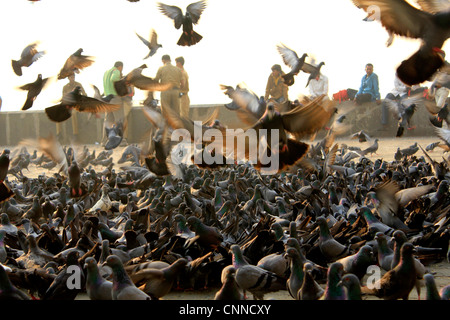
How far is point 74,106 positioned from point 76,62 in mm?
2018

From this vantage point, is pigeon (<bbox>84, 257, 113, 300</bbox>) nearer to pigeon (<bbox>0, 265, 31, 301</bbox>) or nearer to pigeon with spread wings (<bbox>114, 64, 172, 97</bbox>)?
pigeon (<bbox>0, 265, 31, 301</bbox>)

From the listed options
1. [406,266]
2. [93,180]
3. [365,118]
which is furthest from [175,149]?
[365,118]

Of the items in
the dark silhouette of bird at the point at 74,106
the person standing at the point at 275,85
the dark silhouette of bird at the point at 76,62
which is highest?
the person standing at the point at 275,85

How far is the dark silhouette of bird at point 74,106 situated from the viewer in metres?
7.27

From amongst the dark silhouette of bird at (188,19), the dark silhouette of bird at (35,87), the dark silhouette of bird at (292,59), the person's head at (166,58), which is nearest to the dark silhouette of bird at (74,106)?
the dark silhouette of bird at (35,87)

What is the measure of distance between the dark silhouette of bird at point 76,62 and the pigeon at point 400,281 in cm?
642

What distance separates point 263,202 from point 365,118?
15670 millimetres

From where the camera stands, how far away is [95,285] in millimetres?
4410

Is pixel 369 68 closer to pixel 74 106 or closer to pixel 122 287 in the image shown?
pixel 74 106

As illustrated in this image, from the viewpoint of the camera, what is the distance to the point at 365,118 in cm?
2245

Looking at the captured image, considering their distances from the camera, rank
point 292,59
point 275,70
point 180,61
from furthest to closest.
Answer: point 180,61, point 275,70, point 292,59

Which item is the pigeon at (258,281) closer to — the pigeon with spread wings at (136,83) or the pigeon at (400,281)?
the pigeon at (400,281)

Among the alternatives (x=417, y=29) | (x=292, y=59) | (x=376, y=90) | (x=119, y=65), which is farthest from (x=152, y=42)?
(x=376, y=90)
